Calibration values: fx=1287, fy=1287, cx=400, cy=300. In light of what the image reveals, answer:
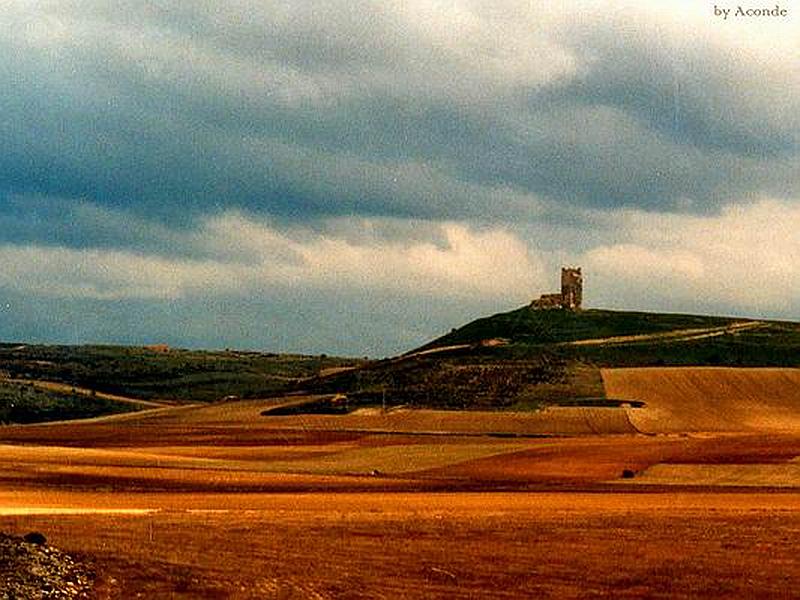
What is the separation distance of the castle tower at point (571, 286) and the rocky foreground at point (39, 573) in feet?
534

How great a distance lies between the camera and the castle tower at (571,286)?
192 metres

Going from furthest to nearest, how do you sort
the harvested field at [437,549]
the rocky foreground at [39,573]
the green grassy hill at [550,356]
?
the green grassy hill at [550,356] → the harvested field at [437,549] → the rocky foreground at [39,573]

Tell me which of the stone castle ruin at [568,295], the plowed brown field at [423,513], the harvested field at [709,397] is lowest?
the plowed brown field at [423,513]

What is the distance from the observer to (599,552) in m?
36.8

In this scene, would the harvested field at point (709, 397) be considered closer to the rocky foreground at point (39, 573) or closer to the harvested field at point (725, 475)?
the harvested field at point (725, 475)

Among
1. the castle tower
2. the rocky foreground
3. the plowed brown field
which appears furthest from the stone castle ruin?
the rocky foreground

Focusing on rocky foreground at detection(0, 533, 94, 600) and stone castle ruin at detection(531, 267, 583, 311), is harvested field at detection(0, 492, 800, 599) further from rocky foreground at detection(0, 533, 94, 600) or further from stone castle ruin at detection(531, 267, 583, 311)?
stone castle ruin at detection(531, 267, 583, 311)

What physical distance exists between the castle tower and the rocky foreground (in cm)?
16264

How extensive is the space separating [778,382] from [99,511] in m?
102

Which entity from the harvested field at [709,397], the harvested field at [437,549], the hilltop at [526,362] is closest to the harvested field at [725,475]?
the harvested field at [437,549]

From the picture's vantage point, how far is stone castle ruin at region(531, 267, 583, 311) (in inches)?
7534

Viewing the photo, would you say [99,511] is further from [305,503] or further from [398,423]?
[398,423]

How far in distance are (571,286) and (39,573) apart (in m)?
168

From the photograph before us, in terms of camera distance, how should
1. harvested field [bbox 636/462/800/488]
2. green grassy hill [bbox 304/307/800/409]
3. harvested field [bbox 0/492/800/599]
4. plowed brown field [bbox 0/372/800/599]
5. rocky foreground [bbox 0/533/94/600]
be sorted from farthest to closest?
green grassy hill [bbox 304/307/800/409] → harvested field [bbox 636/462/800/488] → plowed brown field [bbox 0/372/800/599] → harvested field [bbox 0/492/800/599] → rocky foreground [bbox 0/533/94/600]
